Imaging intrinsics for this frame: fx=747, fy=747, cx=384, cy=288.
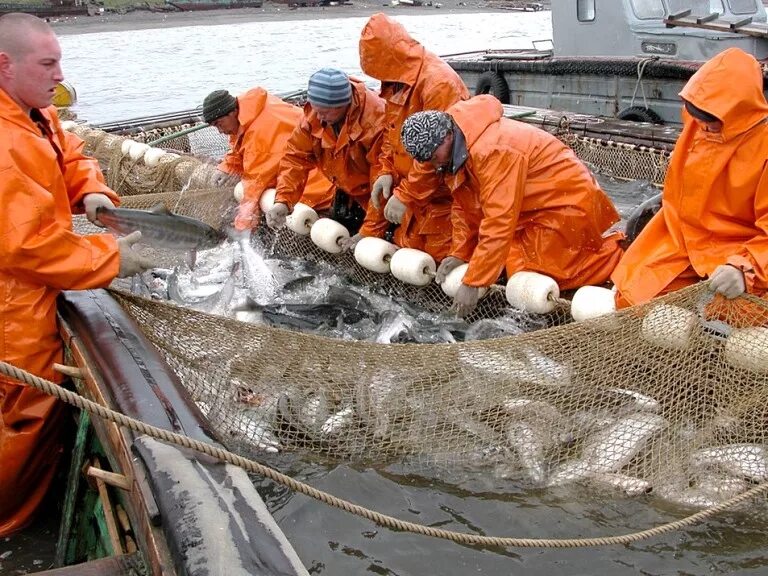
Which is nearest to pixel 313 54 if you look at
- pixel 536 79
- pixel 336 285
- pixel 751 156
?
pixel 536 79

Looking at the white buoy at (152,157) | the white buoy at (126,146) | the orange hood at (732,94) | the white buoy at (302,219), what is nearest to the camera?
the orange hood at (732,94)

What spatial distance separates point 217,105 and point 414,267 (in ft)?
11.3

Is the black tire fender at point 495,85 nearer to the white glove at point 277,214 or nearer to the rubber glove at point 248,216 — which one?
the rubber glove at point 248,216

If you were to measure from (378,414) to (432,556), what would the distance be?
0.79m

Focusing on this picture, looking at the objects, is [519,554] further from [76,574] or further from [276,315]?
[276,315]

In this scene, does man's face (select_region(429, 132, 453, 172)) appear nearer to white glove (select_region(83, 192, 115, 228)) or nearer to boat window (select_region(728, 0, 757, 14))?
white glove (select_region(83, 192, 115, 228))

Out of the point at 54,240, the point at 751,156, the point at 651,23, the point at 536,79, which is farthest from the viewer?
the point at 536,79

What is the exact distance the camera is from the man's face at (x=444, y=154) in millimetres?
5195

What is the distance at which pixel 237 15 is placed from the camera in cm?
6475

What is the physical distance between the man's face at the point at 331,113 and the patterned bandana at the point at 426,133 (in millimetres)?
1617

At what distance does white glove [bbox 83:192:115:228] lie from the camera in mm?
4676

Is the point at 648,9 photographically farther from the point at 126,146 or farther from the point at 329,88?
the point at 126,146

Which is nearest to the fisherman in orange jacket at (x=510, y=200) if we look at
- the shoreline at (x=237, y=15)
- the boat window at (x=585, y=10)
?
the boat window at (x=585, y=10)

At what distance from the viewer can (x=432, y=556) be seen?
3.83 m
